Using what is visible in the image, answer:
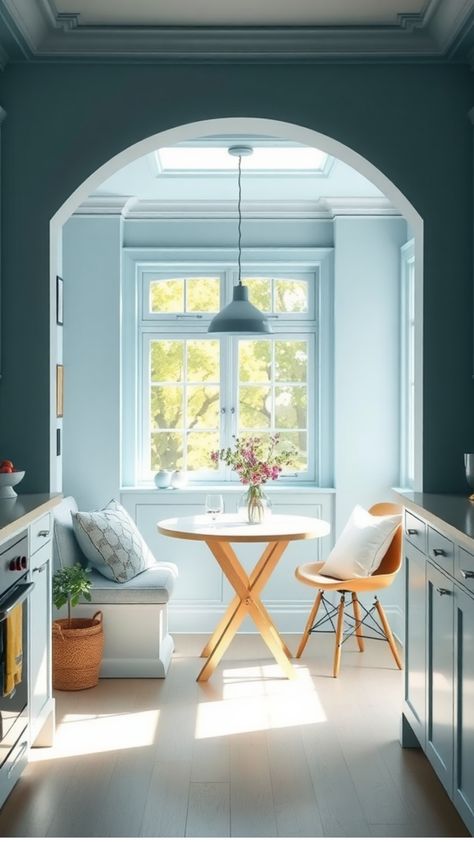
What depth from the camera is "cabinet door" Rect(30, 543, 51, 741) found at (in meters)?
3.43

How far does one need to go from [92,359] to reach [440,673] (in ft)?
11.5

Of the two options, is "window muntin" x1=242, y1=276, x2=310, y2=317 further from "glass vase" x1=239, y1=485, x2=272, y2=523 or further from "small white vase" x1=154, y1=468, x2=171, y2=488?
"glass vase" x1=239, y1=485, x2=272, y2=523

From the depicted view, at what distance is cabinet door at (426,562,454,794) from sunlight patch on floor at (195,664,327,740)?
1.06 m

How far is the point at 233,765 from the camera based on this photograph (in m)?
3.61

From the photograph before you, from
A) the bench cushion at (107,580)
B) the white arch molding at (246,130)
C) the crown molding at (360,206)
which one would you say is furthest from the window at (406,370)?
the white arch molding at (246,130)

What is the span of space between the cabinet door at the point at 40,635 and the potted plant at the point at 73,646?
32.7 inches

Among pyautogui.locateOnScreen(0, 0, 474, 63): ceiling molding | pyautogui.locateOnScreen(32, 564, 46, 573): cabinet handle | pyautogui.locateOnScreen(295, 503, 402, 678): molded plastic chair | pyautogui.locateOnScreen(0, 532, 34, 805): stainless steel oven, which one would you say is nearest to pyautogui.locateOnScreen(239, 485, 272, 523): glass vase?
pyautogui.locateOnScreen(295, 503, 402, 678): molded plastic chair

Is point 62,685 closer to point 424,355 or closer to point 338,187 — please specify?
point 424,355

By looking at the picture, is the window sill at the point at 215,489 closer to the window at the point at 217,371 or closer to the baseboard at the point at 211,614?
the window at the point at 217,371

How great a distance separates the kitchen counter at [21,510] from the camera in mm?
2856

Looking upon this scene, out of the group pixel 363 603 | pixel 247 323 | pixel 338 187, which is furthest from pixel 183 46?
pixel 363 603

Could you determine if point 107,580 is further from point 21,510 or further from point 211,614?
point 21,510

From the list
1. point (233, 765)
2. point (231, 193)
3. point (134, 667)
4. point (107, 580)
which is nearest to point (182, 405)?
point (231, 193)

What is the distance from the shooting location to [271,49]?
3793 millimetres
